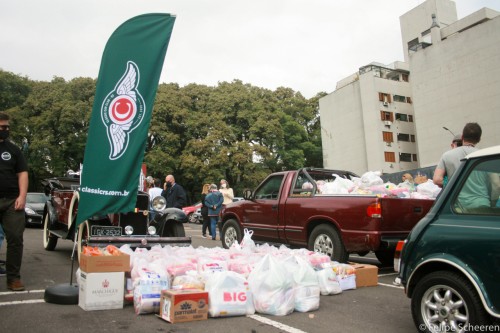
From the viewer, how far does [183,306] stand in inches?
166

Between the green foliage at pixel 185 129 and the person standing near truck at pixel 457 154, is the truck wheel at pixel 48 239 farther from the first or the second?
the green foliage at pixel 185 129

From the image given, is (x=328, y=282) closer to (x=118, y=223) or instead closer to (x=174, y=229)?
(x=174, y=229)

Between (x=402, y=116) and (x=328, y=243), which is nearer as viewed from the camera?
(x=328, y=243)

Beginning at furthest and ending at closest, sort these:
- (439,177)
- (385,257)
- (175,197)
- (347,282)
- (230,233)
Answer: (175,197), (230,233), (385,257), (347,282), (439,177)

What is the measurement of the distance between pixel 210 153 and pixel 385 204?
3111 centimetres

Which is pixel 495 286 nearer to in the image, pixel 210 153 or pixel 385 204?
pixel 385 204

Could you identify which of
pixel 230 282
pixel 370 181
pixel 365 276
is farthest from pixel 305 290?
pixel 370 181

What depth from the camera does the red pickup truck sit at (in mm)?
6859

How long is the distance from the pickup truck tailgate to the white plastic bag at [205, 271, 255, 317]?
3155 millimetres

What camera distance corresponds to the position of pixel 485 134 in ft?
108

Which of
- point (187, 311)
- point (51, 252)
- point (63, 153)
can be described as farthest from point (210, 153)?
point (187, 311)

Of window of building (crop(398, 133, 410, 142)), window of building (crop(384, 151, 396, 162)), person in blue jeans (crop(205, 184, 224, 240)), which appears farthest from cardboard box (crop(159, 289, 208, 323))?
window of building (crop(398, 133, 410, 142))

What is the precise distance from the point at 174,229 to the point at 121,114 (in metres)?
3.48

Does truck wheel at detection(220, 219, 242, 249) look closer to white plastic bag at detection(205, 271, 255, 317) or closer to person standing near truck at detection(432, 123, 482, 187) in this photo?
white plastic bag at detection(205, 271, 255, 317)
